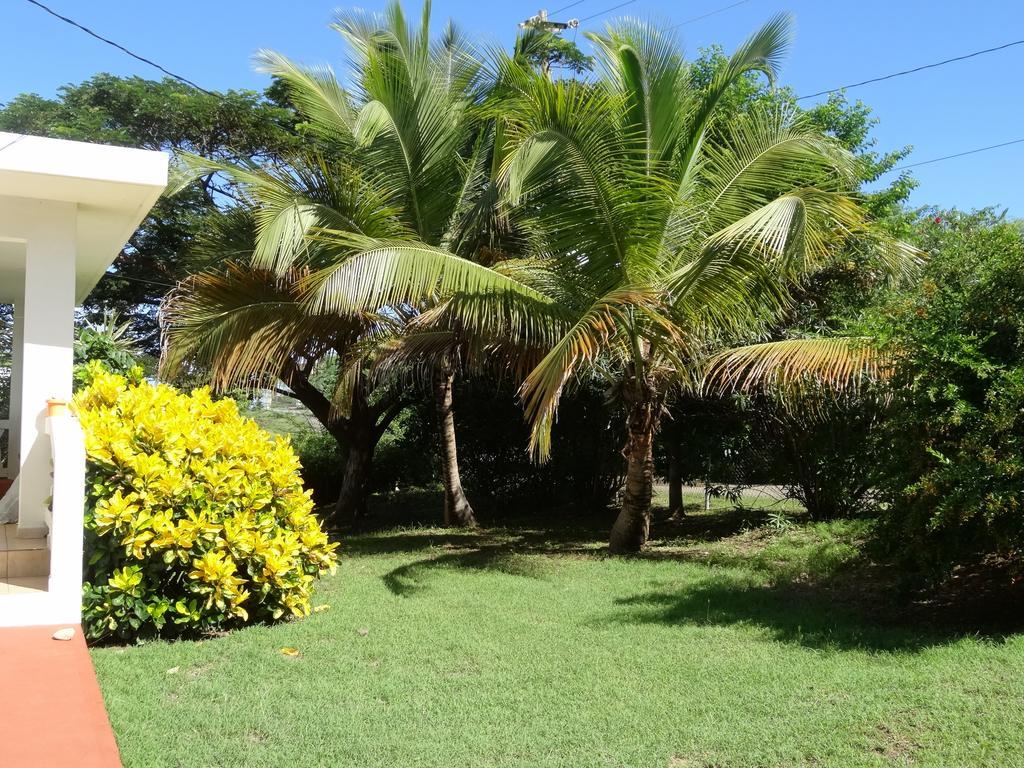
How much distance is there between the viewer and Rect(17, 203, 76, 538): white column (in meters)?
5.77

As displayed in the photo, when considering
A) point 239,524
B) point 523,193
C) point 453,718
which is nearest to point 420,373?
point 523,193

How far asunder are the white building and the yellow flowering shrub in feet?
1.11

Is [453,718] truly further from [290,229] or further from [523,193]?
[290,229]

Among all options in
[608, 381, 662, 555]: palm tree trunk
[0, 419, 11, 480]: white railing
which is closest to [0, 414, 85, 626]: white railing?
[0, 419, 11, 480]: white railing

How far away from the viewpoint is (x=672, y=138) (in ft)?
29.5

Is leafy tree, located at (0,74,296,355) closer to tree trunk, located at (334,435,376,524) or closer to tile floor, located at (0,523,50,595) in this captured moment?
tree trunk, located at (334,435,376,524)

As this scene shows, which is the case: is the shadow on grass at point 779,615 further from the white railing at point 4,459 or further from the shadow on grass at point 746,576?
the white railing at point 4,459

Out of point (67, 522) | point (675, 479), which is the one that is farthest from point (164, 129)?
point (67, 522)

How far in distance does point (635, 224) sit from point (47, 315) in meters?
5.21

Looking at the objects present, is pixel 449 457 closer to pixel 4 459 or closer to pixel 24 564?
pixel 4 459

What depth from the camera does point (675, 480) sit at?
42.2ft

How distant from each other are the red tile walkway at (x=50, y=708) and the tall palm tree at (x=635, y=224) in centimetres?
434

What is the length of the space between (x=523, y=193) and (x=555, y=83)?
1080 mm

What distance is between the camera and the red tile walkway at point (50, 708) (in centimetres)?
346
